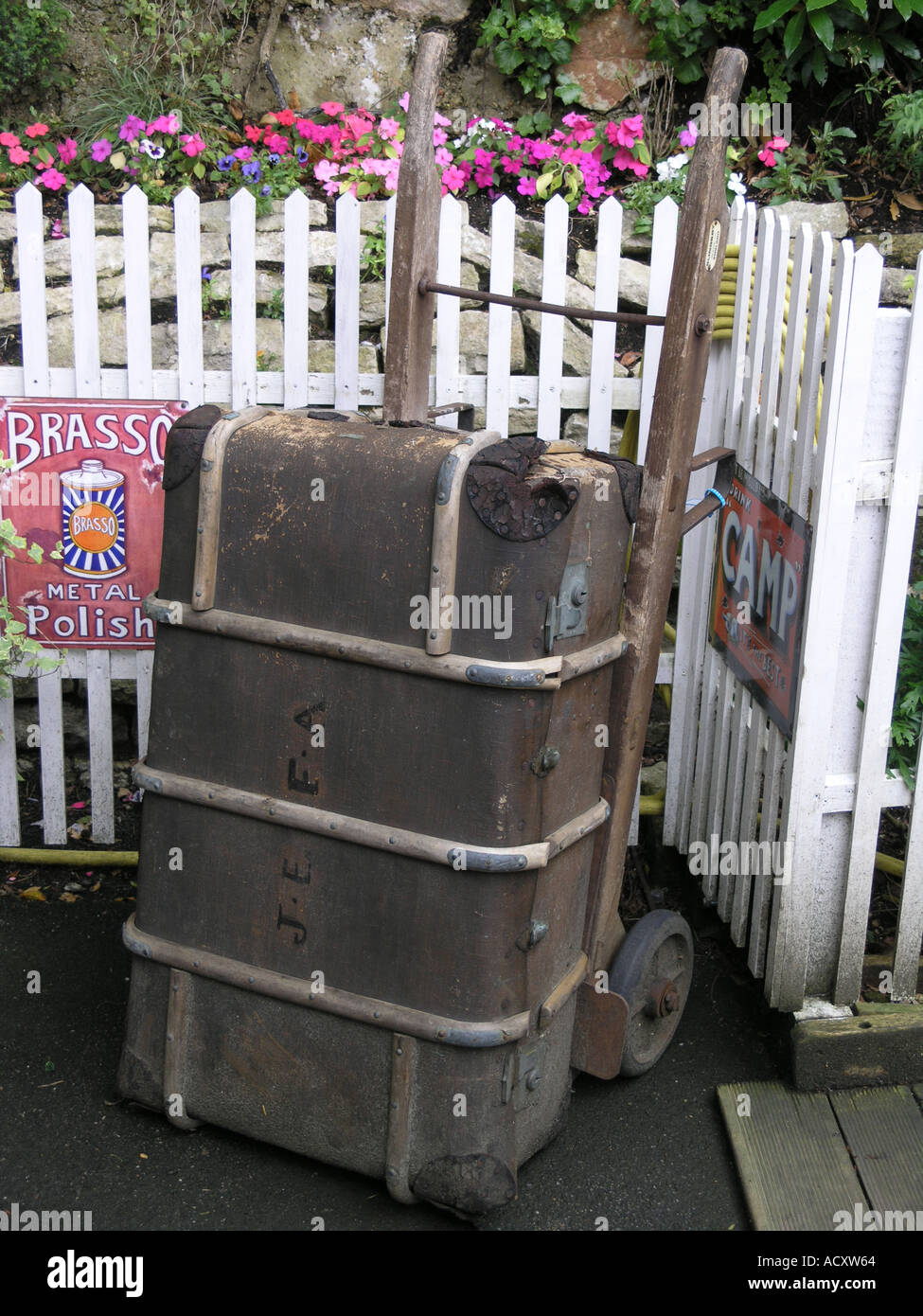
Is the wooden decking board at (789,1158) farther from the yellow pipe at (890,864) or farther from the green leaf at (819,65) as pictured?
the green leaf at (819,65)

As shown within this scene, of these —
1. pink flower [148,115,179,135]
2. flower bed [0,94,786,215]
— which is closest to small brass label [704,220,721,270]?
flower bed [0,94,786,215]

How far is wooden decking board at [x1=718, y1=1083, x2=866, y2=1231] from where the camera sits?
2.65 meters

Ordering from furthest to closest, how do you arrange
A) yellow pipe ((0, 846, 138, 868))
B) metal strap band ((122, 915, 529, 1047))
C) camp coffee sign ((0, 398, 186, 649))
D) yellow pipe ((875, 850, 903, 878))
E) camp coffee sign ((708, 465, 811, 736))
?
yellow pipe ((0, 846, 138, 868)) → camp coffee sign ((0, 398, 186, 649)) → yellow pipe ((875, 850, 903, 878)) → camp coffee sign ((708, 465, 811, 736)) → metal strap band ((122, 915, 529, 1047))

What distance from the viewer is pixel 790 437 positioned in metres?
2.93

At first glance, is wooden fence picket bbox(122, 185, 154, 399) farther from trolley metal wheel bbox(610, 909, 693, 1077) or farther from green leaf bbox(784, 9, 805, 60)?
green leaf bbox(784, 9, 805, 60)

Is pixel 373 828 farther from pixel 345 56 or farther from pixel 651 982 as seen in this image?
pixel 345 56

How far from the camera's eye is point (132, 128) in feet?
16.9

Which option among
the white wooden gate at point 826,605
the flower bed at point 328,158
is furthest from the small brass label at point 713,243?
the flower bed at point 328,158

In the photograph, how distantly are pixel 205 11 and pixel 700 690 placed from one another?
4103 millimetres

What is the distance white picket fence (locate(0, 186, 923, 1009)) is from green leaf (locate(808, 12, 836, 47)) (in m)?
2.39

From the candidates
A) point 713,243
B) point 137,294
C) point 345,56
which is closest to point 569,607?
point 713,243

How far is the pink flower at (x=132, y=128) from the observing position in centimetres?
512

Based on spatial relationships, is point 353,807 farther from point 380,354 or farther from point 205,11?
point 205,11

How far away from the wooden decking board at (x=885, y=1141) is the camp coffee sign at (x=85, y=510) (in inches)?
98.7
